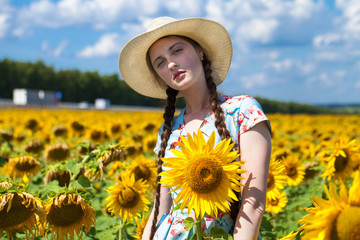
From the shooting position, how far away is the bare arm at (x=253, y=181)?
5.38ft

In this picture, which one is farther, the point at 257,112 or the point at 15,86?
the point at 15,86

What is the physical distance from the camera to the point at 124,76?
2.58 metres

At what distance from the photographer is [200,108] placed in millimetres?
2123

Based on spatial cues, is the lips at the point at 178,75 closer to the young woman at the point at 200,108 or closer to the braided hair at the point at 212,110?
the young woman at the point at 200,108

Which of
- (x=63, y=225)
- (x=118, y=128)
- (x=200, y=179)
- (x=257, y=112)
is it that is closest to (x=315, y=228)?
(x=200, y=179)

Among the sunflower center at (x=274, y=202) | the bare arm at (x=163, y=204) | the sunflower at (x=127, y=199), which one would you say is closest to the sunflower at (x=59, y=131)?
the sunflower at (x=127, y=199)

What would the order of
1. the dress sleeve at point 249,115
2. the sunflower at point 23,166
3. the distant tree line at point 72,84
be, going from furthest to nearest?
the distant tree line at point 72,84 → the sunflower at point 23,166 → the dress sleeve at point 249,115

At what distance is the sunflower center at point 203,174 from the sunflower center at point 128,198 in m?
1.19

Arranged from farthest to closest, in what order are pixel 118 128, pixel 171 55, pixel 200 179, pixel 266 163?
pixel 118 128
pixel 171 55
pixel 266 163
pixel 200 179

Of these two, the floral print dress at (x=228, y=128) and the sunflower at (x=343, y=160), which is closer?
the floral print dress at (x=228, y=128)

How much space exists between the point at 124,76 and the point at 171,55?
2.05 ft

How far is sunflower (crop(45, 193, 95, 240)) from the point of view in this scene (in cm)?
195

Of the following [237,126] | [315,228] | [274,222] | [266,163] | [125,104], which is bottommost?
[274,222]

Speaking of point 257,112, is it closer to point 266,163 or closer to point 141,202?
point 266,163
